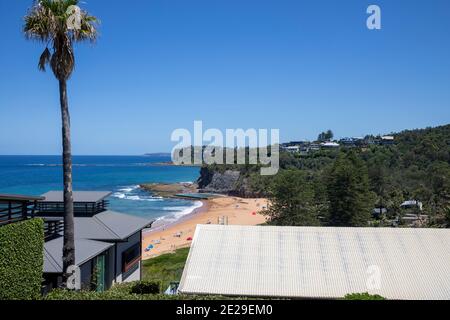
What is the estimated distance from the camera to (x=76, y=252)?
1584 cm

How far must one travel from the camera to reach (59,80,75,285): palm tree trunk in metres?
13.8

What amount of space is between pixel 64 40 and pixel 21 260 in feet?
23.4

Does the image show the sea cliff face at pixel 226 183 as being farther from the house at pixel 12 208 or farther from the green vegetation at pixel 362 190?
the house at pixel 12 208

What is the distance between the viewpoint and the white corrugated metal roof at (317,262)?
1524 cm

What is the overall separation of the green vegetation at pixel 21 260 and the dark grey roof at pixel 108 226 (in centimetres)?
592

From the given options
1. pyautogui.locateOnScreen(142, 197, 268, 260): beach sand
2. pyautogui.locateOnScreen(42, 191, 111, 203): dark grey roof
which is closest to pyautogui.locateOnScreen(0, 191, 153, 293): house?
pyautogui.locateOnScreen(42, 191, 111, 203): dark grey roof

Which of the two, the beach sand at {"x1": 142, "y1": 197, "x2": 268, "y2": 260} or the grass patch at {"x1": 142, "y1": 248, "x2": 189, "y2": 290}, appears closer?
the grass patch at {"x1": 142, "y1": 248, "x2": 189, "y2": 290}

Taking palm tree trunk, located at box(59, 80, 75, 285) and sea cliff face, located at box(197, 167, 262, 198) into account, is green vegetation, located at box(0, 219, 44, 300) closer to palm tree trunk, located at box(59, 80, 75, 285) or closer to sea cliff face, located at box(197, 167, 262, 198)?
palm tree trunk, located at box(59, 80, 75, 285)

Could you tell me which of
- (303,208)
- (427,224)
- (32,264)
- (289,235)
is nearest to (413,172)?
(427,224)

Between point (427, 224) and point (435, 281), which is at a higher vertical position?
point (435, 281)
